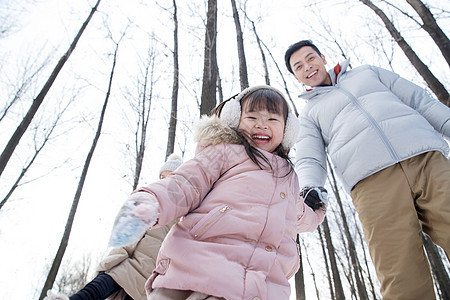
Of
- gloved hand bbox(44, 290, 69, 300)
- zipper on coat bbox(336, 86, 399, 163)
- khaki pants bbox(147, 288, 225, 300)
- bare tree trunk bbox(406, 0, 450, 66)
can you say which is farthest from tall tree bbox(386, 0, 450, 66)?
gloved hand bbox(44, 290, 69, 300)

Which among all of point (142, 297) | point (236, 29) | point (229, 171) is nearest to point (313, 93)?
point (229, 171)

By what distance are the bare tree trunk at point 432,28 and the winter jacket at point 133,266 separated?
4.14 m

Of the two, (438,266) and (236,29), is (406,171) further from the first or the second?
(438,266)

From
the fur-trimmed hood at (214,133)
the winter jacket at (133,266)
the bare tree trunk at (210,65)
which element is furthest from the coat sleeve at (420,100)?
the winter jacket at (133,266)

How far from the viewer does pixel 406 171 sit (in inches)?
62.6

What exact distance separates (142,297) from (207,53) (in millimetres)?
3917

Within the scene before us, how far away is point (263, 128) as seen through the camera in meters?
1.55

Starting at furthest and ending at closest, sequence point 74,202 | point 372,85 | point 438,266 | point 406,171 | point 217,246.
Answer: point 74,202 < point 438,266 < point 372,85 < point 406,171 < point 217,246

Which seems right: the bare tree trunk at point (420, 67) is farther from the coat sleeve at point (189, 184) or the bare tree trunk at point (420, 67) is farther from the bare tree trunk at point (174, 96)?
the bare tree trunk at point (174, 96)

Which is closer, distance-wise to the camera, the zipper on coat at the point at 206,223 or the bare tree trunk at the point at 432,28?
the zipper on coat at the point at 206,223

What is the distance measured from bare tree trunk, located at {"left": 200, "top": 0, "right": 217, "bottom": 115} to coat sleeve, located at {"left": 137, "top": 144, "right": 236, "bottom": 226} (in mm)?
2206

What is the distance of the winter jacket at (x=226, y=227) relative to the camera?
3.13ft

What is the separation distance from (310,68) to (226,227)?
6.00ft

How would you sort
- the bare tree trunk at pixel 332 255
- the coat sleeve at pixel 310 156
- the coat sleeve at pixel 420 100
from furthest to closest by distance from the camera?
the bare tree trunk at pixel 332 255 → the coat sleeve at pixel 310 156 → the coat sleeve at pixel 420 100
